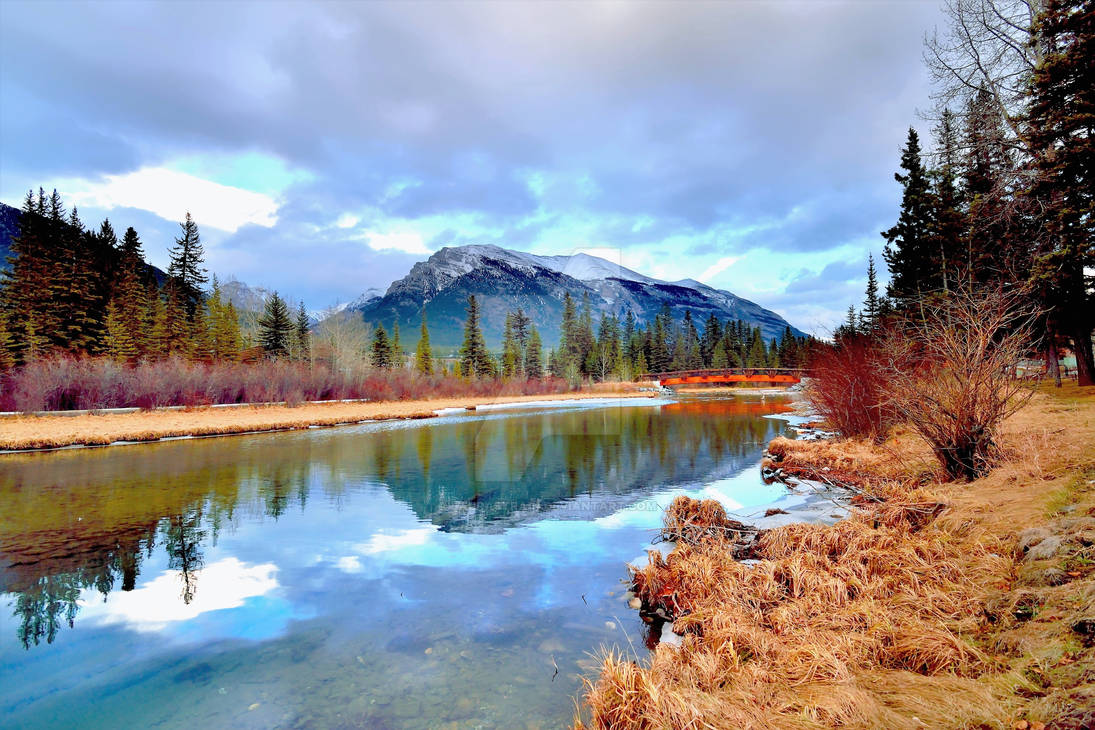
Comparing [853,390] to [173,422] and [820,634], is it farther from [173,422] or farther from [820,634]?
[173,422]

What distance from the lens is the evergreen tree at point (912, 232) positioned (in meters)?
28.1

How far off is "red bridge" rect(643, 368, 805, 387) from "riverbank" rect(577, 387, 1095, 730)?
64.8 m

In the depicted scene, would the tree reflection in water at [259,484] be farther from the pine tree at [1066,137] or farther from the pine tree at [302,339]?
the pine tree at [302,339]

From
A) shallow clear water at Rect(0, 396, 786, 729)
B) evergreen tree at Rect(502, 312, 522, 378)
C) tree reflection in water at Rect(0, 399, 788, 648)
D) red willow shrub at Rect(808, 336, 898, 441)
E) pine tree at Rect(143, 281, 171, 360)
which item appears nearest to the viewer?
shallow clear water at Rect(0, 396, 786, 729)

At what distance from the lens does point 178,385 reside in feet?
96.3

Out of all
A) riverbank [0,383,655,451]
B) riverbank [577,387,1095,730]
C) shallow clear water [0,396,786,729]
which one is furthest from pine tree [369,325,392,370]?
riverbank [577,387,1095,730]

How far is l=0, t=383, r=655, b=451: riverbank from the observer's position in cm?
1764

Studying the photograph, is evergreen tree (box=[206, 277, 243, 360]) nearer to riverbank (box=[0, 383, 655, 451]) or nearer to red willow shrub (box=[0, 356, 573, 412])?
red willow shrub (box=[0, 356, 573, 412])

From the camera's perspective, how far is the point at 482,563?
23.7ft

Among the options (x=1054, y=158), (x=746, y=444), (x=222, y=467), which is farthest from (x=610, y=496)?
(x=1054, y=158)

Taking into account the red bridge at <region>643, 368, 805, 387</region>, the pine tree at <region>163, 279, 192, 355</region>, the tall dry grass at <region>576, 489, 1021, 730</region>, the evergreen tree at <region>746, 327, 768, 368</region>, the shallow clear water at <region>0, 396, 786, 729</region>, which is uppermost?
the pine tree at <region>163, 279, 192, 355</region>

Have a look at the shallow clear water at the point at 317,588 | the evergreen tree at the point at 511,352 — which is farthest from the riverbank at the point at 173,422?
the evergreen tree at the point at 511,352

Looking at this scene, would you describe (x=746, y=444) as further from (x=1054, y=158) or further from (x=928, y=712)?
(x=928, y=712)

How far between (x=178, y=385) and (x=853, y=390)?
33.5m
